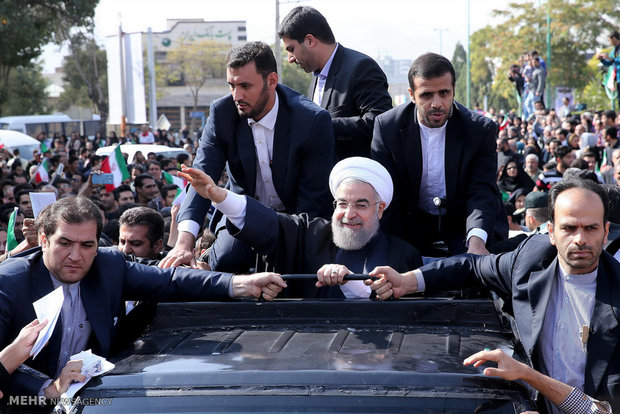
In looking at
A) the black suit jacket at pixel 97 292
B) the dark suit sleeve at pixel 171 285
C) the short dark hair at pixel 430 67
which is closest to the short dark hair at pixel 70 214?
the black suit jacket at pixel 97 292

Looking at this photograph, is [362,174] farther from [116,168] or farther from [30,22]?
[30,22]

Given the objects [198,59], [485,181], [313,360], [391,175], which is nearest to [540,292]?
[313,360]

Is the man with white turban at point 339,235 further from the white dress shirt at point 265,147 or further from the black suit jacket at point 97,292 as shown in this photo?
the black suit jacket at point 97,292

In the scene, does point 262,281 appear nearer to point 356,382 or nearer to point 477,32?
point 356,382

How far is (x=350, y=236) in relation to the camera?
4.25 meters

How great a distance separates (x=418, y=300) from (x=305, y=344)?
2.15 feet

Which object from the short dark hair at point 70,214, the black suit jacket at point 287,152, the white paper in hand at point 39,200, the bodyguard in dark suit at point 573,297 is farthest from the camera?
the white paper in hand at point 39,200

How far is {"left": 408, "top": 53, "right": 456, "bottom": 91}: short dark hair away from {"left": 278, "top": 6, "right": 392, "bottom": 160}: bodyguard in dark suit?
70 centimetres

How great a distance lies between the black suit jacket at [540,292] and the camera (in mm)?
3070

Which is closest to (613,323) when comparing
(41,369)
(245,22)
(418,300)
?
(418,300)

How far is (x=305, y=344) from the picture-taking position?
116 inches

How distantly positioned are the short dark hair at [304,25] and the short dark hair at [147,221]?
176 cm

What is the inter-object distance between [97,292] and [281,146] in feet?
4.91

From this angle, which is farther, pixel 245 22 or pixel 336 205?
pixel 245 22
